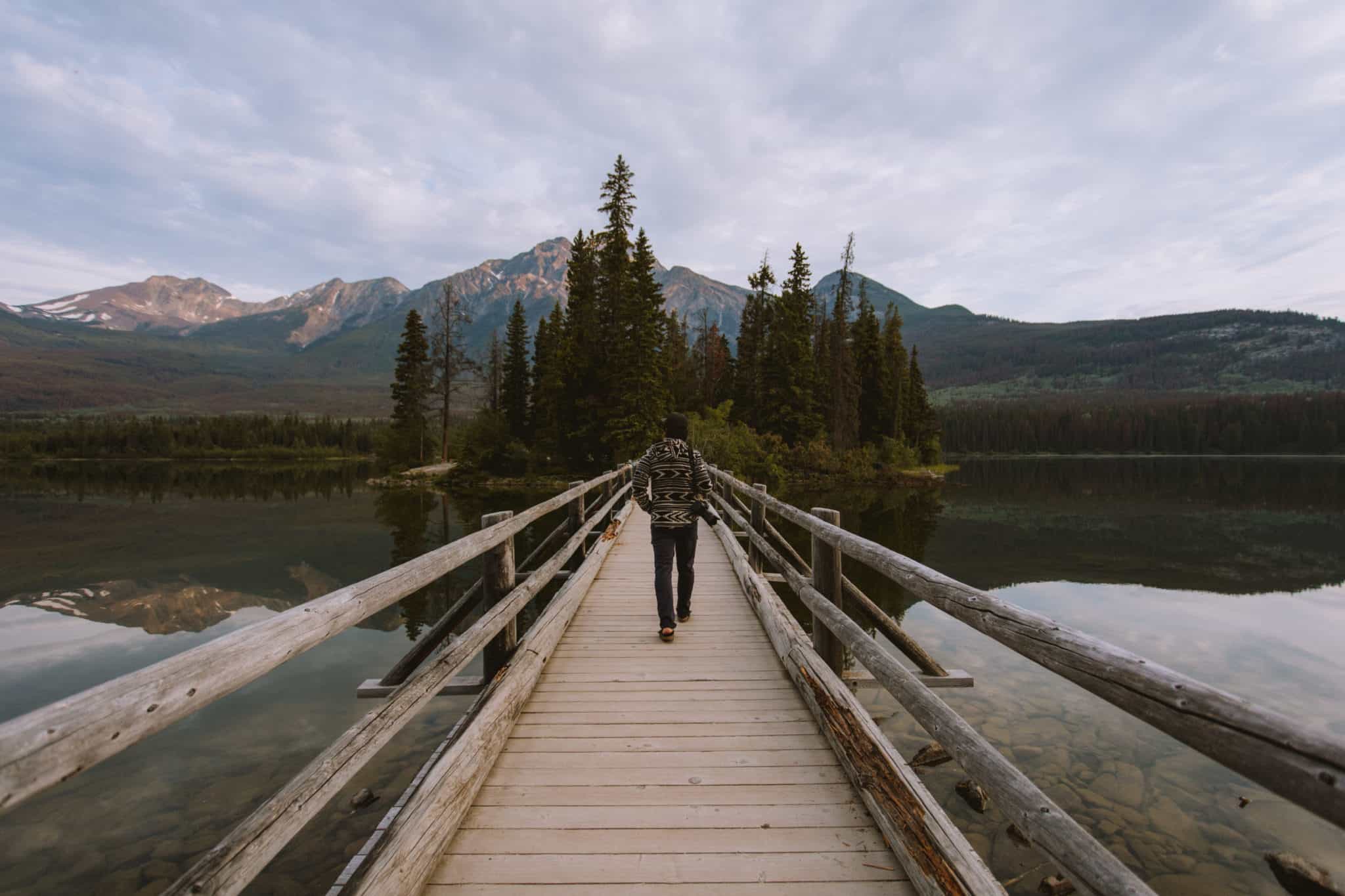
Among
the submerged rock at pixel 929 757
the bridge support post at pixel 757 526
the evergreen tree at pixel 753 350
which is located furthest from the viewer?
the evergreen tree at pixel 753 350

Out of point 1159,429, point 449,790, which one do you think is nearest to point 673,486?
point 449,790

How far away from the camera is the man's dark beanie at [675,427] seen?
5.96 meters

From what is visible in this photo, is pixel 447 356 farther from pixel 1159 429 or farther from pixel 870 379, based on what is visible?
pixel 1159 429

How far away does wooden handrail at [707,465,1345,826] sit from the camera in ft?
3.85

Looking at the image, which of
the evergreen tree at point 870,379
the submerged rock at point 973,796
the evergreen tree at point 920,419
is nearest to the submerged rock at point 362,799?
the submerged rock at point 973,796

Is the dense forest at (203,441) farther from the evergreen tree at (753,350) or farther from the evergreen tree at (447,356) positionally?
the evergreen tree at (753,350)

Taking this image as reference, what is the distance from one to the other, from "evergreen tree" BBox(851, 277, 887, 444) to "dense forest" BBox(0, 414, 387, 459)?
66.8 m

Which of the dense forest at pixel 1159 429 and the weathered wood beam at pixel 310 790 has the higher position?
the dense forest at pixel 1159 429

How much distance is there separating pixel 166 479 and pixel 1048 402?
174 meters

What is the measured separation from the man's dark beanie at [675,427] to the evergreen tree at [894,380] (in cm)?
4442

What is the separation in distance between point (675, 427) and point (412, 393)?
45.1 m

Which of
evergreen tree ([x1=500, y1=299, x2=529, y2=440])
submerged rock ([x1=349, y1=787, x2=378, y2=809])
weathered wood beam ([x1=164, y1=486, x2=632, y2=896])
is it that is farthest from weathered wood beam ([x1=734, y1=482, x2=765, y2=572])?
evergreen tree ([x1=500, y1=299, x2=529, y2=440])

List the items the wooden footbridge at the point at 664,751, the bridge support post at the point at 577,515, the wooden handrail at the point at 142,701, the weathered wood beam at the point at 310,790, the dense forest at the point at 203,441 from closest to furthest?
1. the wooden handrail at the point at 142,701
2. the wooden footbridge at the point at 664,751
3. the weathered wood beam at the point at 310,790
4. the bridge support post at the point at 577,515
5. the dense forest at the point at 203,441

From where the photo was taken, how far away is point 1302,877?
5.05 m
